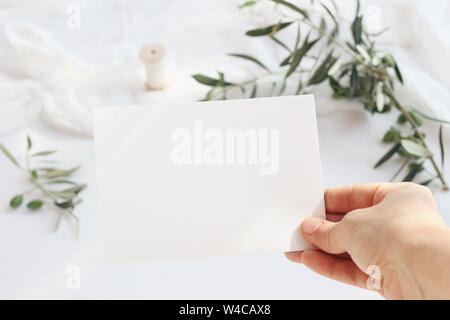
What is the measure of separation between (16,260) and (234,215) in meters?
0.58

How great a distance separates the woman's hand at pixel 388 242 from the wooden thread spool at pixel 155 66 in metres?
0.64

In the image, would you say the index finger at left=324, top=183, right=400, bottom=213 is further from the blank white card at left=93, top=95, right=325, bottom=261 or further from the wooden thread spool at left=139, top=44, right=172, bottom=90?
the wooden thread spool at left=139, top=44, right=172, bottom=90

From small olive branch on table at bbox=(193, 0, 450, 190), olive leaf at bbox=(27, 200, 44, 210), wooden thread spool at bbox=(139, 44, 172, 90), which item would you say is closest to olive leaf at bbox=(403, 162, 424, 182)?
small olive branch on table at bbox=(193, 0, 450, 190)

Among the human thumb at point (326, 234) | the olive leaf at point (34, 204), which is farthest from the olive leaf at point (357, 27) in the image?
the olive leaf at point (34, 204)

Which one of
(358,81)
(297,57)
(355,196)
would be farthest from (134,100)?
(355,196)

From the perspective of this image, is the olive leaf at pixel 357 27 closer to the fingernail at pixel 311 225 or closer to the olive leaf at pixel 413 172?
the olive leaf at pixel 413 172

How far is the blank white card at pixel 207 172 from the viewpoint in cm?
83

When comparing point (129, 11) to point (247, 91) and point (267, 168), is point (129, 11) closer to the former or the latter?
point (247, 91)

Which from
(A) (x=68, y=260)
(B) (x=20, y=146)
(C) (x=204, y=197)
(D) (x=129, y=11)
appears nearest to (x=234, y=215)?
(C) (x=204, y=197)

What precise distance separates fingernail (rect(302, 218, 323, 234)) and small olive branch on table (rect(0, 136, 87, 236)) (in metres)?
0.57

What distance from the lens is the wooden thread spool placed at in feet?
4.17

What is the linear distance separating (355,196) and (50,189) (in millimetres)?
742

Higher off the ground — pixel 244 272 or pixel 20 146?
pixel 20 146

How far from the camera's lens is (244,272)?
1.07 meters
